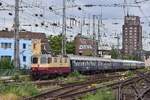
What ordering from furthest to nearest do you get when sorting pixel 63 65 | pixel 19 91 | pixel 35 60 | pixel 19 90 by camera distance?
1. pixel 63 65
2. pixel 35 60
3. pixel 19 90
4. pixel 19 91

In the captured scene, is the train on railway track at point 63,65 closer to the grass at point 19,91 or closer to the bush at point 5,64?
the bush at point 5,64

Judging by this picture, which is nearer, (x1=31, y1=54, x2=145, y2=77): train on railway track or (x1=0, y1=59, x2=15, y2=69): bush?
(x1=31, y1=54, x2=145, y2=77): train on railway track

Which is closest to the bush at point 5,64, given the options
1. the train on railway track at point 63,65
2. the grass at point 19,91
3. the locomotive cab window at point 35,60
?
the train on railway track at point 63,65

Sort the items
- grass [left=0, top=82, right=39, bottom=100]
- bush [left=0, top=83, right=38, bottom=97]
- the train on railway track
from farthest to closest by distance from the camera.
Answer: the train on railway track → bush [left=0, top=83, right=38, bottom=97] → grass [left=0, top=82, right=39, bottom=100]

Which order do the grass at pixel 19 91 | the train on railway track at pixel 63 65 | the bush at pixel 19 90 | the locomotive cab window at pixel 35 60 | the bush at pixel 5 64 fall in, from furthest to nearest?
the bush at pixel 5 64 < the locomotive cab window at pixel 35 60 < the train on railway track at pixel 63 65 < the bush at pixel 19 90 < the grass at pixel 19 91

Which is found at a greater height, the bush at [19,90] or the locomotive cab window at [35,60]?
the locomotive cab window at [35,60]

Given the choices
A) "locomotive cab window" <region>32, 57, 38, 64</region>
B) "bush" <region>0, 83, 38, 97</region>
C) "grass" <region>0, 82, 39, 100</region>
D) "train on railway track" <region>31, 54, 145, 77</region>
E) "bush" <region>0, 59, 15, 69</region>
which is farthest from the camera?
"bush" <region>0, 59, 15, 69</region>

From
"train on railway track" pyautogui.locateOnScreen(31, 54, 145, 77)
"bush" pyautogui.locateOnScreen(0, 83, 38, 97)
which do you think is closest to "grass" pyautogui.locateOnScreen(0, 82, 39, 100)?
"bush" pyautogui.locateOnScreen(0, 83, 38, 97)

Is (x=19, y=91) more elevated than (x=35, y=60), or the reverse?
(x=35, y=60)

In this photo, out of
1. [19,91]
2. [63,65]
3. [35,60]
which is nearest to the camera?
[19,91]

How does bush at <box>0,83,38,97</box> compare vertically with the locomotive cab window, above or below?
below

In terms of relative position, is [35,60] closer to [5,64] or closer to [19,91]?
[5,64]

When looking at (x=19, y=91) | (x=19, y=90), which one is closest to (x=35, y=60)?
A: (x=19, y=90)

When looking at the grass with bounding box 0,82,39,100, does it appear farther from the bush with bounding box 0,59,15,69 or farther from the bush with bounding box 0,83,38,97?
the bush with bounding box 0,59,15,69
